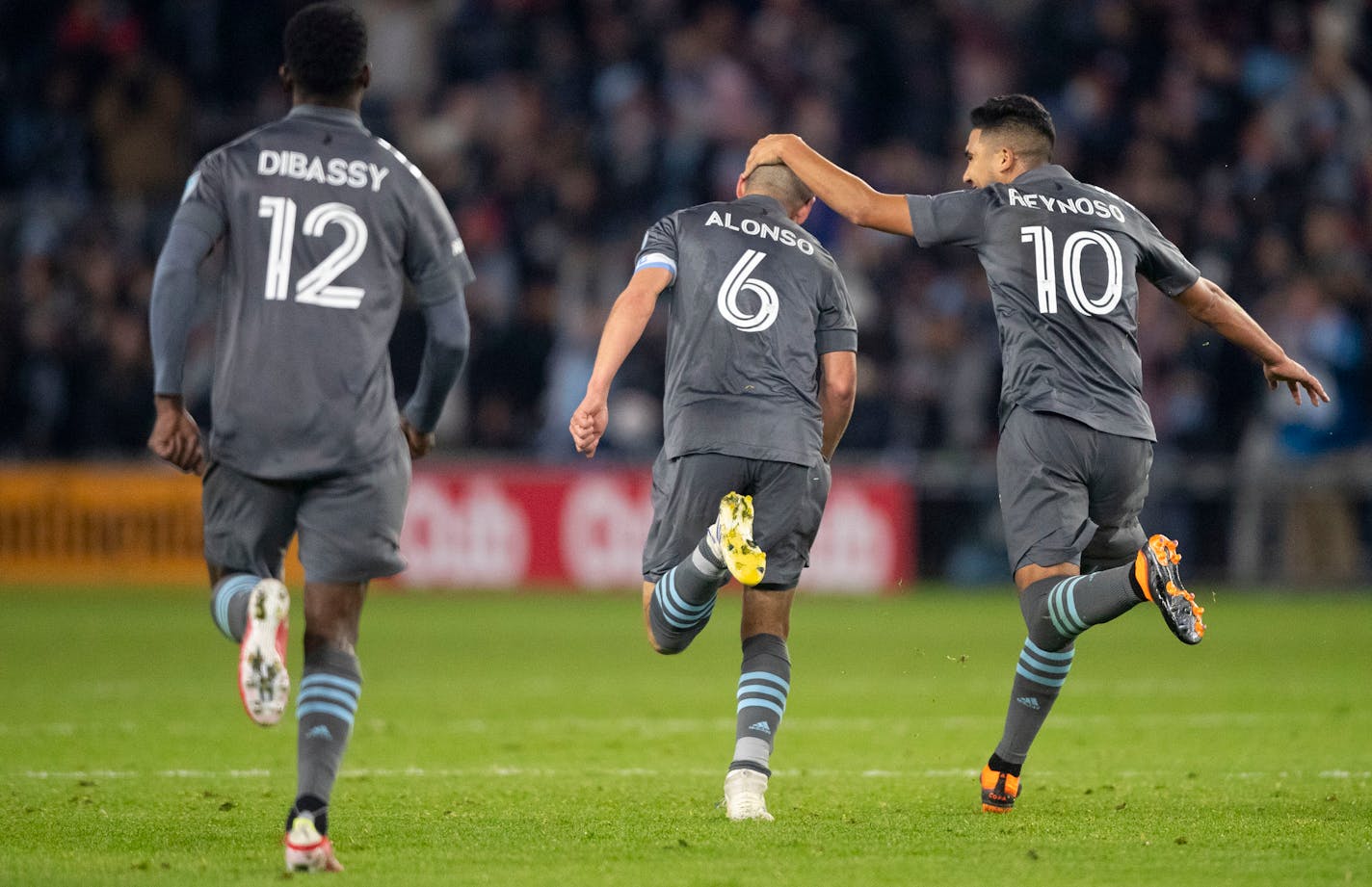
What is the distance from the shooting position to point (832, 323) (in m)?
6.44

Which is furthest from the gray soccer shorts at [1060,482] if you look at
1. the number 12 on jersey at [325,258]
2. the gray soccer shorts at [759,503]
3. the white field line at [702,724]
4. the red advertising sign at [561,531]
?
the red advertising sign at [561,531]

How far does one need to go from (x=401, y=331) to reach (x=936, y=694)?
8.16 meters

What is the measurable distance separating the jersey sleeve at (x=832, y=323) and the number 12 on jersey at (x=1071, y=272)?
2.15 feet

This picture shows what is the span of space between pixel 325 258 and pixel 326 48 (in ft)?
1.91

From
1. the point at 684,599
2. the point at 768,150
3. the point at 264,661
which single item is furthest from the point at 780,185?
the point at 264,661

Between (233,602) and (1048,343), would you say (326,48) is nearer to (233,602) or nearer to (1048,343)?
(233,602)

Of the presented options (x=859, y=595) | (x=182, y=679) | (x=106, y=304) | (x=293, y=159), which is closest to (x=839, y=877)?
(x=293, y=159)

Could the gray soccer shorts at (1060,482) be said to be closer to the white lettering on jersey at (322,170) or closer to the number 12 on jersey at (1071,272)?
the number 12 on jersey at (1071,272)

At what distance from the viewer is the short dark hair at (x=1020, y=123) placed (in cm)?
641

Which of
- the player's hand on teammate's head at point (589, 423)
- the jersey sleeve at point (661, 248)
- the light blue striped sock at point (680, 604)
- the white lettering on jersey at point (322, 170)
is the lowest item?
the light blue striped sock at point (680, 604)

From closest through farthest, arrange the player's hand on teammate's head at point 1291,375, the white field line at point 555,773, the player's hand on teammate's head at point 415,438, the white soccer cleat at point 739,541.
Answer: the player's hand on teammate's head at point 415,438
the white soccer cleat at point 739,541
the player's hand on teammate's head at point 1291,375
the white field line at point 555,773

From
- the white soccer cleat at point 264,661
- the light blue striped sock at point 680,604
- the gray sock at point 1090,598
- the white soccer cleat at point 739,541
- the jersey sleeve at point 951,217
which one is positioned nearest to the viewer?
the white soccer cleat at point 264,661

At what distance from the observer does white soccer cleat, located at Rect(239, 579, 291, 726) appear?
476cm

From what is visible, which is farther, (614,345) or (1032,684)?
(1032,684)
